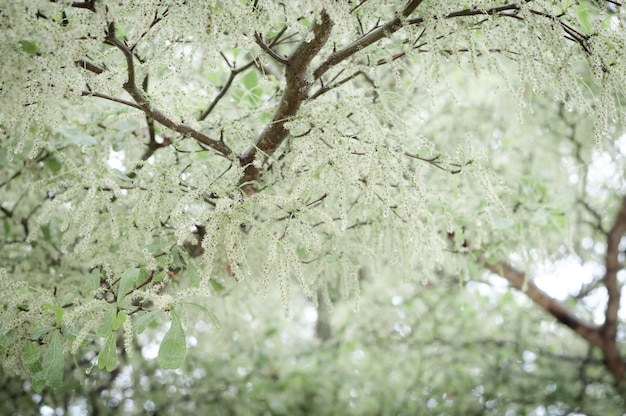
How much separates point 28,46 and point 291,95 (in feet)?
2.65

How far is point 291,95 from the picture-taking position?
1904 mm

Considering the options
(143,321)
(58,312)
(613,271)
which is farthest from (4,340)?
(613,271)

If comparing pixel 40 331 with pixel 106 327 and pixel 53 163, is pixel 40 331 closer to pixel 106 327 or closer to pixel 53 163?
pixel 106 327

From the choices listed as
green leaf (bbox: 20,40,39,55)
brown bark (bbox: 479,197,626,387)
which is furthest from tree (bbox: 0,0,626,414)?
brown bark (bbox: 479,197,626,387)

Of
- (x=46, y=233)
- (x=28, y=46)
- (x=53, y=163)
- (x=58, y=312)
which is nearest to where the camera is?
(x=28, y=46)

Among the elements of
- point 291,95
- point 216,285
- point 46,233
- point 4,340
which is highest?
point 291,95

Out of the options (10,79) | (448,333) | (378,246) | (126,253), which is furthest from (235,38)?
(448,333)

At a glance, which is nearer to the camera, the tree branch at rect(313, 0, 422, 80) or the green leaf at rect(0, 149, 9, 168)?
the tree branch at rect(313, 0, 422, 80)

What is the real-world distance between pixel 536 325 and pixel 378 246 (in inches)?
138

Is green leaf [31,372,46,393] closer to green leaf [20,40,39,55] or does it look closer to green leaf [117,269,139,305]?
green leaf [117,269,139,305]

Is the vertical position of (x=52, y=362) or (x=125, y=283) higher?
(x=125, y=283)

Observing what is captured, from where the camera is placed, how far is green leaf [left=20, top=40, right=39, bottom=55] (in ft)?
4.70

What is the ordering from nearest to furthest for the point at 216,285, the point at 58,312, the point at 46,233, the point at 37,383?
1. the point at 58,312
2. the point at 37,383
3. the point at 216,285
4. the point at 46,233

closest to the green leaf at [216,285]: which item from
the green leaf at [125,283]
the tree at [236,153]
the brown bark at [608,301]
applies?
the tree at [236,153]
